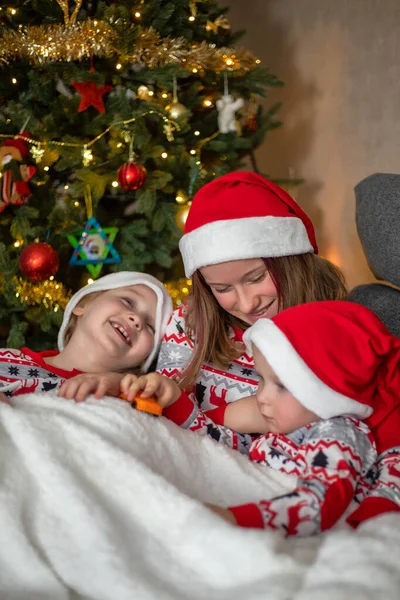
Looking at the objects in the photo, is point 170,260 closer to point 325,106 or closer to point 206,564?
point 325,106

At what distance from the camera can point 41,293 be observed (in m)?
2.39

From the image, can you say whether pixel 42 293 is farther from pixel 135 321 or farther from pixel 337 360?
pixel 337 360

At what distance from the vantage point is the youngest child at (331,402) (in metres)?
1.08

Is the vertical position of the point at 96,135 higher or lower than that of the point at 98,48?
lower

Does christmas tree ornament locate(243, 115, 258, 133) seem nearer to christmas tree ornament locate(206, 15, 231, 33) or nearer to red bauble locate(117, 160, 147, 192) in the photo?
christmas tree ornament locate(206, 15, 231, 33)

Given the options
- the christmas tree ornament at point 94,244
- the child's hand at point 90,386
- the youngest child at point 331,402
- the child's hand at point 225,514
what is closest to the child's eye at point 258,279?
the youngest child at point 331,402

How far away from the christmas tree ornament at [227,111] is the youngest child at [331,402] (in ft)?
4.58

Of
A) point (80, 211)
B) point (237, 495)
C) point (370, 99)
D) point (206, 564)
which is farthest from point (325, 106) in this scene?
point (206, 564)

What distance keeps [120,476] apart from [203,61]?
1878 mm

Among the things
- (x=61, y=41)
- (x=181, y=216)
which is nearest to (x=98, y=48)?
(x=61, y=41)

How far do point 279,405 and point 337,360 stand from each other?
0.48 feet

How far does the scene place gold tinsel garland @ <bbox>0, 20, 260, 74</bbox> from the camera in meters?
2.24

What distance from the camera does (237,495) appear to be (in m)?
1.15

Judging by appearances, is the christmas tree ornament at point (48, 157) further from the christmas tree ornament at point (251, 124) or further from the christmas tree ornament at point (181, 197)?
the christmas tree ornament at point (251, 124)
